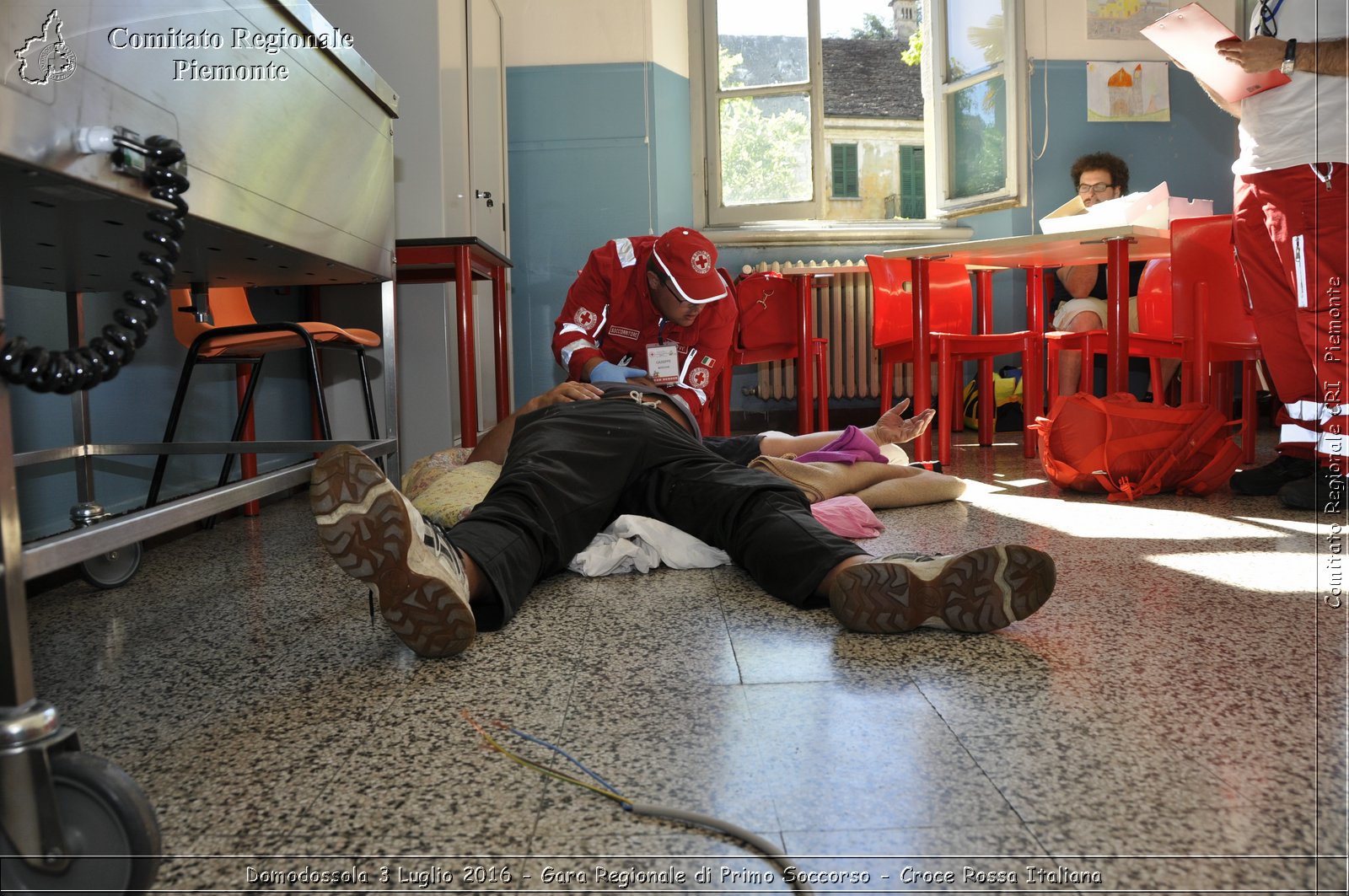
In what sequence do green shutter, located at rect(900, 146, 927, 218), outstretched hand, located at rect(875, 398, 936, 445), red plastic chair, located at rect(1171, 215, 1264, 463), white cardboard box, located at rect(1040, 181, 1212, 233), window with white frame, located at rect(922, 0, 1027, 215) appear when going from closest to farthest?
outstretched hand, located at rect(875, 398, 936, 445) → red plastic chair, located at rect(1171, 215, 1264, 463) → white cardboard box, located at rect(1040, 181, 1212, 233) → window with white frame, located at rect(922, 0, 1027, 215) → green shutter, located at rect(900, 146, 927, 218)

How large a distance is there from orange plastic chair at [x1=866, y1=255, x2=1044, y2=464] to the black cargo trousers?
1748 millimetres

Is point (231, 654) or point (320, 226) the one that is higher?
point (320, 226)

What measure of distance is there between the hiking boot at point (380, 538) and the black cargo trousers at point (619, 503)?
0.17 m

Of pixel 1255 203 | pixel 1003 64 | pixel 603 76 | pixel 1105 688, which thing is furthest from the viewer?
pixel 603 76

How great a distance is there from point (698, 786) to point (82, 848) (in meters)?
0.47

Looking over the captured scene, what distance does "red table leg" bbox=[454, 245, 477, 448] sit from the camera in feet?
9.46

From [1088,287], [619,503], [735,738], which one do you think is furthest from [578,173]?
[735,738]

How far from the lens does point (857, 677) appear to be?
1.12 meters

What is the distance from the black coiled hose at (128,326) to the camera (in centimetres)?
67

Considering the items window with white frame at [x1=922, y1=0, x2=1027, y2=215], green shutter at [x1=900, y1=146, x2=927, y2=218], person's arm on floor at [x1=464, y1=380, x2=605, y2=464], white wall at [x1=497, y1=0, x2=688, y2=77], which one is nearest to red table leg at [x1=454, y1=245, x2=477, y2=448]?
person's arm on floor at [x1=464, y1=380, x2=605, y2=464]

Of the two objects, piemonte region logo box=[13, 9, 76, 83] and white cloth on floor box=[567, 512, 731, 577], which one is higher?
piemonte region logo box=[13, 9, 76, 83]

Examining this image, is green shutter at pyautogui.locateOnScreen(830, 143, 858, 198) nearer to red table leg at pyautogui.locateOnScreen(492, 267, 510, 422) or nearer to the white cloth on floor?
red table leg at pyautogui.locateOnScreen(492, 267, 510, 422)

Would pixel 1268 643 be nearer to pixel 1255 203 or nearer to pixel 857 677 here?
pixel 857 677

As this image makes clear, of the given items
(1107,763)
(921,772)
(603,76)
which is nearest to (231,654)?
(921,772)
